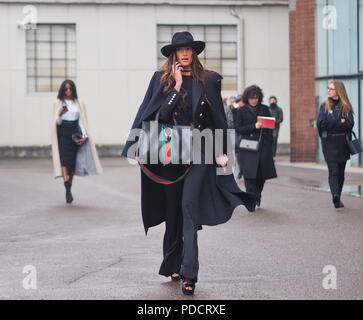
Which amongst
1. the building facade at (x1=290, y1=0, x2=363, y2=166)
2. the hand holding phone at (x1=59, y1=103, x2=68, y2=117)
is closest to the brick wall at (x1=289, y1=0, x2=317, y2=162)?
the building facade at (x1=290, y1=0, x2=363, y2=166)

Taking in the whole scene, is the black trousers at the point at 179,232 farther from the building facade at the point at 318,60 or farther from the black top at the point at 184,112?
the building facade at the point at 318,60

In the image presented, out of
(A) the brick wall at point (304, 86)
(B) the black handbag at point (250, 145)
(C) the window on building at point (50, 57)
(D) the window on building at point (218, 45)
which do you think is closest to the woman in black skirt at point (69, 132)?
(B) the black handbag at point (250, 145)

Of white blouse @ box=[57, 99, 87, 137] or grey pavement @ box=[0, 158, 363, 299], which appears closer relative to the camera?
grey pavement @ box=[0, 158, 363, 299]

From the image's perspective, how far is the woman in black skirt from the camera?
49.3ft

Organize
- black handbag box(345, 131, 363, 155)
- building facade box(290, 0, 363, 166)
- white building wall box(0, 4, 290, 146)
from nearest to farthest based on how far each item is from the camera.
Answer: black handbag box(345, 131, 363, 155), building facade box(290, 0, 363, 166), white building wall box(0, 4, 290, 146)

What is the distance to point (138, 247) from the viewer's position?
32.9ft

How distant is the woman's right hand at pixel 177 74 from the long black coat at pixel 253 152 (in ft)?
20.1

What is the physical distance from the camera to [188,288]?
7.34 m

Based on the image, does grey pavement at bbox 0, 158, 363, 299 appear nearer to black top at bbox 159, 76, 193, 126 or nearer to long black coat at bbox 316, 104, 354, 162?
long black coat at bbox 316, 104, 354, 162

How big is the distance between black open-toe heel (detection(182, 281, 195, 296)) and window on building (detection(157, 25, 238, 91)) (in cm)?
2489

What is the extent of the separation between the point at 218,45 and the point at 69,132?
17540 mm

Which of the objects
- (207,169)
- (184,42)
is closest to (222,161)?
(207,169)

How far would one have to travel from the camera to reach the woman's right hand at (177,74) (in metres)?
7.62

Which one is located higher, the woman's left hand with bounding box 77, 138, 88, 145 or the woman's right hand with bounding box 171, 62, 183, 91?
the woman's right hand with bounding box 171, 62, 183, 91
